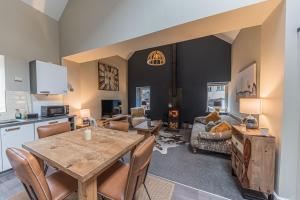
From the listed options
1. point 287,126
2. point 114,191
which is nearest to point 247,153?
point 287,126

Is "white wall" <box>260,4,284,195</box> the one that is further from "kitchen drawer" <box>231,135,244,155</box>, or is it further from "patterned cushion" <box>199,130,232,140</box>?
"patterned cushion" <box>199,130,232,140</box>

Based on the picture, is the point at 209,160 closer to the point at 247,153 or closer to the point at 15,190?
the point at 247,153

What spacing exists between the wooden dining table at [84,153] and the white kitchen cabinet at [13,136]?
1.22 m

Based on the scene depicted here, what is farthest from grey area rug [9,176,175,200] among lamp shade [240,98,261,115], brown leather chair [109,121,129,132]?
lamp shade [240,98,261,115]

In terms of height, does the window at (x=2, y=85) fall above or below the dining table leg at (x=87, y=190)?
above

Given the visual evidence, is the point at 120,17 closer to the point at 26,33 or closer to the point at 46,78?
the point at 46,78

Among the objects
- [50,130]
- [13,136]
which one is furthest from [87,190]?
[13,136]

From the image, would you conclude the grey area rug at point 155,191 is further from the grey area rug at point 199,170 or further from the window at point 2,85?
the window at point 2,85

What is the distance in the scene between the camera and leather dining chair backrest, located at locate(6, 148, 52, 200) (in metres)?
0.95

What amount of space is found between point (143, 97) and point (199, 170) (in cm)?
473

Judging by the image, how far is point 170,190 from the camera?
1.88 metres

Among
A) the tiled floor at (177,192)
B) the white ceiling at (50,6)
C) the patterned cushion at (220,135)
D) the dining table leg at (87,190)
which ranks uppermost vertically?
the white ceiling at (50,6)

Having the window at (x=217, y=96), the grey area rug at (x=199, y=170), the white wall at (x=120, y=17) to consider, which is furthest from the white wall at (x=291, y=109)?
the window at (x=217, y=96)

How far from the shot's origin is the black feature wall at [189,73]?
17.1 feet
